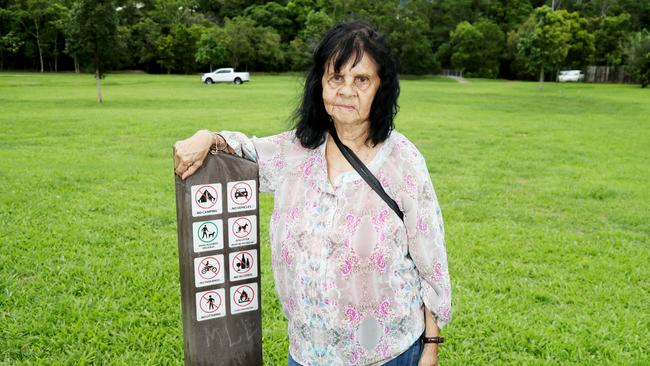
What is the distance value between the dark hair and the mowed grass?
0.39 m

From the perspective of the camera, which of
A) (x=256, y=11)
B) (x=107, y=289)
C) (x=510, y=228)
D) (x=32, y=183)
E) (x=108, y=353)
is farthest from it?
(x=256, y=11)

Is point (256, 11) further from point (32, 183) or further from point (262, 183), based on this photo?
point (262, 183)

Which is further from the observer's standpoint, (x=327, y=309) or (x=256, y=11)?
(x=256, y=11)

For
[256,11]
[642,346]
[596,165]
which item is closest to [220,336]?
[642,346]

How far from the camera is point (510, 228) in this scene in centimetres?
543

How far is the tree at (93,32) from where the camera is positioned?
18406 millimetres

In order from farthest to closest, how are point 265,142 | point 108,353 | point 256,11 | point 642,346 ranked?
point 256,11
point 642,346
point 108,353
point 265,142

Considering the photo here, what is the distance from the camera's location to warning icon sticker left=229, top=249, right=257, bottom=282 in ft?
5.91

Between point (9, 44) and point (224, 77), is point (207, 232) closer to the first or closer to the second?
point (224, 77)

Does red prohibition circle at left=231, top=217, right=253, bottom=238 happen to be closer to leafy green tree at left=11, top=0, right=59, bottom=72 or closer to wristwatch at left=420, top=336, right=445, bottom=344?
wristwatch at left=420, top=336, right=445, bottom=344

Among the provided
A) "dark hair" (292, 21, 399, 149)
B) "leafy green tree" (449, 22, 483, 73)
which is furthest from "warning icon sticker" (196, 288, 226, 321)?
"leafy green tree" (449, 22, 483, 73)

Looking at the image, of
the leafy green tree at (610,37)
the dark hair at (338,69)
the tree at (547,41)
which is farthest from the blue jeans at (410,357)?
the leafy green tree at (610,37)

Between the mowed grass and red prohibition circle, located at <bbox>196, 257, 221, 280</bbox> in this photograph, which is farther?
the mowed grass

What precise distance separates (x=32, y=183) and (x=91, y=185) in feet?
2.16
